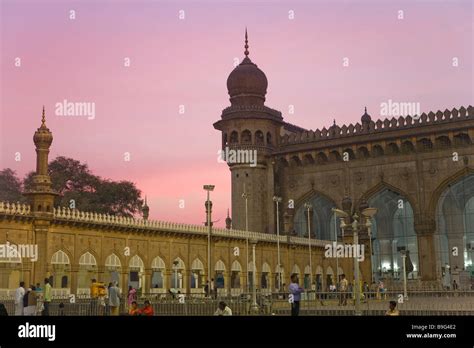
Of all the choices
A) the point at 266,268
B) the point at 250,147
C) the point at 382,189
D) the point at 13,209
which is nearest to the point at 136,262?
the point at 13,209

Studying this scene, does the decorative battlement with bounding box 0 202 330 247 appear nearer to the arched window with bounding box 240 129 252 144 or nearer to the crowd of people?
the crowd of people

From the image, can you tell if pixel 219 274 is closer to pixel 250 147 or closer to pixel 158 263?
pixel 158 263

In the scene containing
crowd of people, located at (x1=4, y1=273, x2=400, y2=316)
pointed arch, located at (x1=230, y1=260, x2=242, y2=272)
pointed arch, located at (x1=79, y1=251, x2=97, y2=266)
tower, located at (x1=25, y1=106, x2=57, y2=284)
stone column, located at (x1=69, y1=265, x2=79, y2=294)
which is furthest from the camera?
pointed arch, located at (x1=230, y1=260, x2=242, y2=272)

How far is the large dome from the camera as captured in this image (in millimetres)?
47406

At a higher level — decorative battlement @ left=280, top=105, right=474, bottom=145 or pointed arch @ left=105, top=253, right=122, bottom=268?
decorative battlement @ left=280, top=105, right=474, bottom=145

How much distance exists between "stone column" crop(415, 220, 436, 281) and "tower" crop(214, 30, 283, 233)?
415 inches

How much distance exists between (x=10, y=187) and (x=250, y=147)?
19196 mm

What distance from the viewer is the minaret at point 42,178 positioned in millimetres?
24719

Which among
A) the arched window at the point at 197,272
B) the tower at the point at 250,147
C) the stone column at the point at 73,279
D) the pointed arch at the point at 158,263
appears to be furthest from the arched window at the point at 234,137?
the stone column at the point at 73,279

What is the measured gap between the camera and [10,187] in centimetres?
4934

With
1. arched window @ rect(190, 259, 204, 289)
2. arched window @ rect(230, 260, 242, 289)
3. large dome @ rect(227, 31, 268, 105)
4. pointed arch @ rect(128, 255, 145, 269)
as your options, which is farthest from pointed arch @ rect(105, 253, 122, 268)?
large dome @ rect(227, 31, 268, 105)
